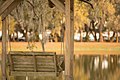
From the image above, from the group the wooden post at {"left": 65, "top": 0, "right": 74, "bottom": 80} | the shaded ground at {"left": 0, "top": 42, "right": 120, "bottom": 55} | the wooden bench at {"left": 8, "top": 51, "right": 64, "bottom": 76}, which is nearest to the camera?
the wooden post at {"left": 65, "top": 0, "right": 74, "bottom": 80}

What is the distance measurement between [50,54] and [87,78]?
21.2 feet

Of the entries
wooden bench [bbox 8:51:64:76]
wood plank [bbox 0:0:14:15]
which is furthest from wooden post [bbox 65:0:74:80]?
wood plank [bbox 0:0:14:15]

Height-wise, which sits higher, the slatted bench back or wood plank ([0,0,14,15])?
wood plank ([0,0,14,15])

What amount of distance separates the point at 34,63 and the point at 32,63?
0.29ft

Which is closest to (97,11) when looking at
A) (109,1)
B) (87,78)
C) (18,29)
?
(109,1)

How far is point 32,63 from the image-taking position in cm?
1261

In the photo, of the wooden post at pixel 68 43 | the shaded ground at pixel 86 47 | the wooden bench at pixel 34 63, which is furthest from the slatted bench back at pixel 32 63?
the shaded ground at pixel 86 47

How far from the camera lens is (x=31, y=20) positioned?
34062 mm

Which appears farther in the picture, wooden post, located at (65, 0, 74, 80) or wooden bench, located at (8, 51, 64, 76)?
wooden bench, located at (8, 51, 64, 76)

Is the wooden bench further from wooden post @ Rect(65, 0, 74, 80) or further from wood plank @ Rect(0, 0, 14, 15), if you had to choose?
wood plank @ Rect(0, 0, 14, 15)

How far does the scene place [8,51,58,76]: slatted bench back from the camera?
12414 millimetres

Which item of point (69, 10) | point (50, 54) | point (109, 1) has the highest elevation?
point (109, 1)

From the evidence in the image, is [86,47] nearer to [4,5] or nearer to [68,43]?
[4,5]

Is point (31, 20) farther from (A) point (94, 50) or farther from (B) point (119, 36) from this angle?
(B) point (119, 36)
